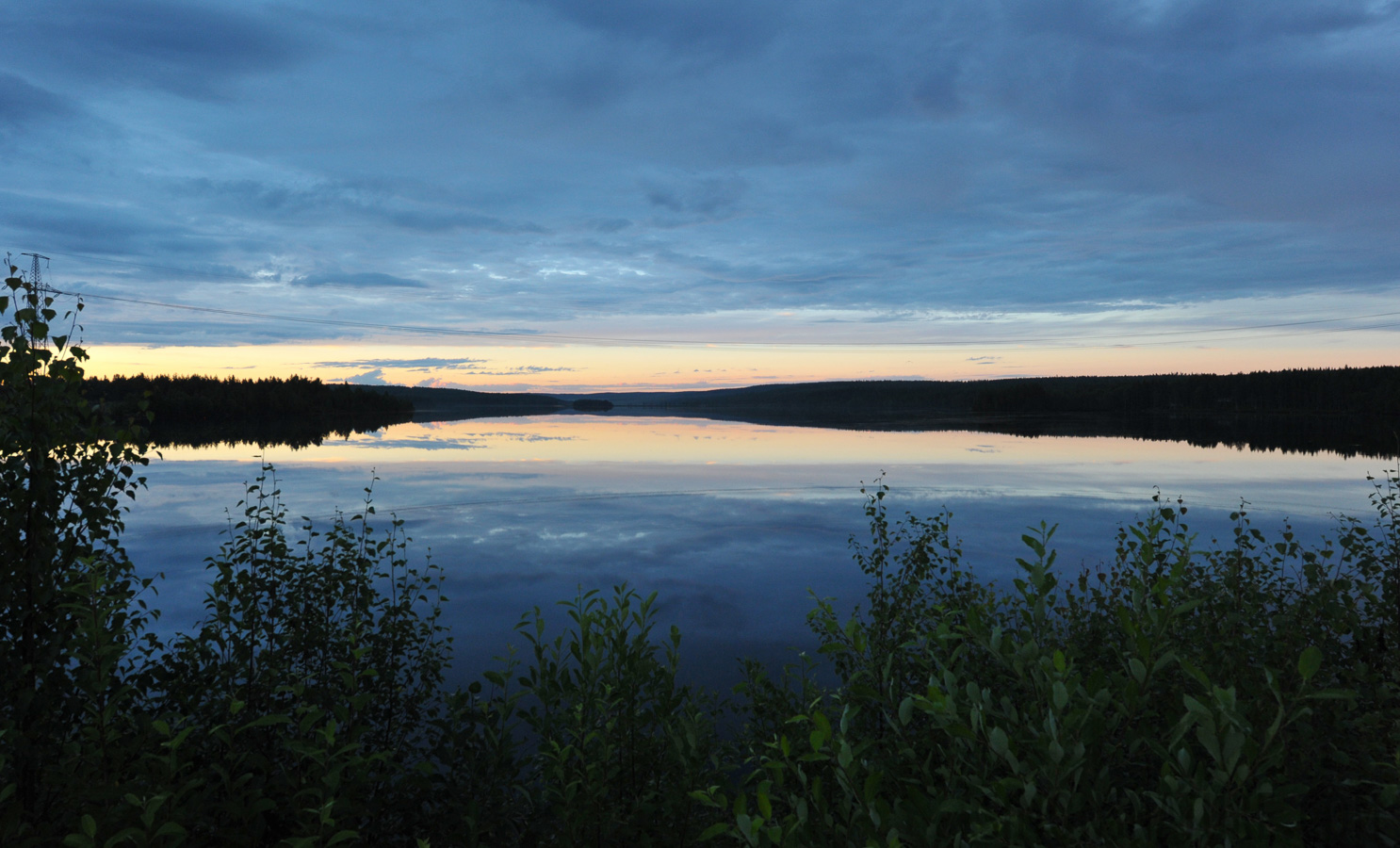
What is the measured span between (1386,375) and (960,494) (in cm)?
16372

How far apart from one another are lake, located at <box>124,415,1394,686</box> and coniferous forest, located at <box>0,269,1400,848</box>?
1677 millimetres

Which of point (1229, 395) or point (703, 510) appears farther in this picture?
point (1229, 395)

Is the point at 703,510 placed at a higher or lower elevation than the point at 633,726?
lower

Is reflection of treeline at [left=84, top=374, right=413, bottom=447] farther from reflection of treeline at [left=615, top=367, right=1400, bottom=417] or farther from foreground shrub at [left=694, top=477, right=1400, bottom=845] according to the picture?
reflection of treeline at [left=615, top=367, right=1400, bottom=417]

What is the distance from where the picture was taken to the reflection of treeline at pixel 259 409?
69875mm

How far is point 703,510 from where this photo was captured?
24.5 meters

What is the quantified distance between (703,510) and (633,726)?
19010 millimetres

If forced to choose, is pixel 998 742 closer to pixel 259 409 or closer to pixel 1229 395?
pixel 259 409

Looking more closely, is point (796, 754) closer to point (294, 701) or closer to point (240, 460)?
point (294, 701)

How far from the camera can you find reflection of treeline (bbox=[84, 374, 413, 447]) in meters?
69.9

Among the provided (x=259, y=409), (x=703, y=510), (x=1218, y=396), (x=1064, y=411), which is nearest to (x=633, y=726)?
(x=703, y=510)

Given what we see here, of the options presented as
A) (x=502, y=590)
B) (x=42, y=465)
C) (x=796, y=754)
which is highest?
(x=42, y=465)

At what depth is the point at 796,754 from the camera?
568 centimetres

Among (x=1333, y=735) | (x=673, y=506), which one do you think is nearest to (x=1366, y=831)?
(x=1333, y=735)
